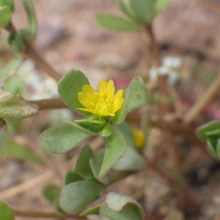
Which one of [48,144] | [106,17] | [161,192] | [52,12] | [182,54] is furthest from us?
[52,12]

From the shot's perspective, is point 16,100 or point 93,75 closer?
point 16,100

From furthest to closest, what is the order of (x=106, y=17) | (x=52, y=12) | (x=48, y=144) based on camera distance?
(x=52, y=12) < (x=106, y=17) < (x=48, y=144)

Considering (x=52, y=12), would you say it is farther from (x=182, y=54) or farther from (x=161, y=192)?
(x=161, y=192)

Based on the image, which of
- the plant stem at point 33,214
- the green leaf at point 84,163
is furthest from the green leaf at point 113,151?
the plant stem at point 33,214

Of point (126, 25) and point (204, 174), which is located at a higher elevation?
point (126, 25)

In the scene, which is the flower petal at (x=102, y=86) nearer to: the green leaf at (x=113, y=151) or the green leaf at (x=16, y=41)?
the green leaf at (x=113, y=151)

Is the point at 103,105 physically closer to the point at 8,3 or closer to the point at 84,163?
the point at 84,163

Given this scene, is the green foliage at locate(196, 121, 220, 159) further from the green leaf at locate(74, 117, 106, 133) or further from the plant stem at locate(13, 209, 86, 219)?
the plant stem at locate(13, 209, 86, 219)

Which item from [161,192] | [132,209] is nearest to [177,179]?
[161,192]
